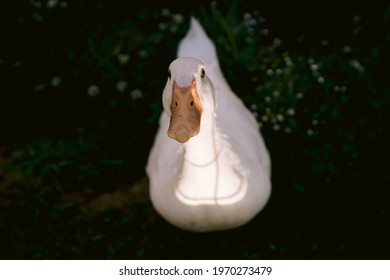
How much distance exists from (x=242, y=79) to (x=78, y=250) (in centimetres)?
168

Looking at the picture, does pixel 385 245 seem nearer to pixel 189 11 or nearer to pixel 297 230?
pixel 297 230

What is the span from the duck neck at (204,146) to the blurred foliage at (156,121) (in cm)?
89

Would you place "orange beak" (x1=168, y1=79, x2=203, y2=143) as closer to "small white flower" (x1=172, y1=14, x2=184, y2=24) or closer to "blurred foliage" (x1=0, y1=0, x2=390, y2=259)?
"blurred foliage" (x1=0, y1=0, x2=390, y2=259)

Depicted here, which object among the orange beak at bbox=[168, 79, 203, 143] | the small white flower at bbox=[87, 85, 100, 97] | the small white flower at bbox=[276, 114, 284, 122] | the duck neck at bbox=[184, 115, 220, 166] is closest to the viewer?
the orange beak at bbox=[168, 79, 203, 143]

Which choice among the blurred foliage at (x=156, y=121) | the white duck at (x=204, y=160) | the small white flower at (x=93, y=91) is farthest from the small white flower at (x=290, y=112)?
the small white flower at (x=93, y=91)

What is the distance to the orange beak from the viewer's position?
1.78m

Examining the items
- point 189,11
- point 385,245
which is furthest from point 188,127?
point 189,11

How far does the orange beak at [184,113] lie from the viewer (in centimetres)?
178

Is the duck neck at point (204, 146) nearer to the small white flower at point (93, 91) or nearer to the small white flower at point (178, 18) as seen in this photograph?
the small white flower at point (93, 91)

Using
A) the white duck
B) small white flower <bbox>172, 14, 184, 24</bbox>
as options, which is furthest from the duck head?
small white flower <bbox>172, 14, 184, 24</bbox>

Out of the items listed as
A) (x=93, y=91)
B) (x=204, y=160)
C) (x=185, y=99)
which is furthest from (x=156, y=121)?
(x=185, y=99)

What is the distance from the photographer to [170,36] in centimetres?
409

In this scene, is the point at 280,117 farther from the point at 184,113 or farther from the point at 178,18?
the point at 184,113

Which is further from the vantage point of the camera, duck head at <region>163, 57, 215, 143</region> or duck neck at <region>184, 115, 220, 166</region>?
duck neck at <region>184, 115, 220, 166</region>
